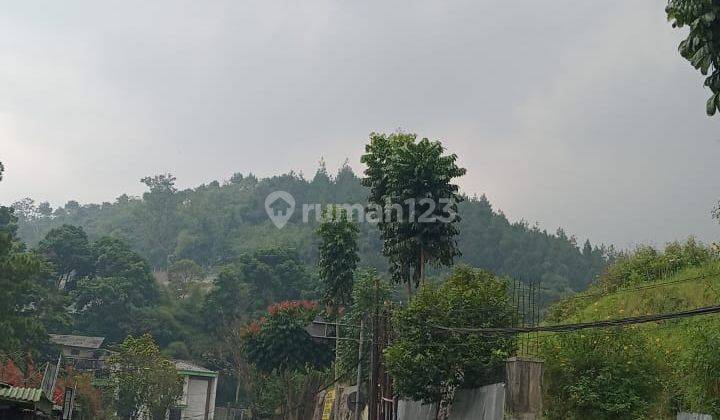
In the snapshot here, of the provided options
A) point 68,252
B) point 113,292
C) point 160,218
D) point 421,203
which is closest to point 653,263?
point 421,203

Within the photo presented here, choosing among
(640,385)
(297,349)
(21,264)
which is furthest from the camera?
(297,349)

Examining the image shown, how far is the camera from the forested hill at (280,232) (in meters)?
134

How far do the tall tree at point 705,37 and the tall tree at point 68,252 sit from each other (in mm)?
96919

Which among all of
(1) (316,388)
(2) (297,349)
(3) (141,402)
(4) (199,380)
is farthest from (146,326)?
(2) (297,349)

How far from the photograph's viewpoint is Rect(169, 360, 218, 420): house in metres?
85.6

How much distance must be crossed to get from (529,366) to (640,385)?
3.40 meters

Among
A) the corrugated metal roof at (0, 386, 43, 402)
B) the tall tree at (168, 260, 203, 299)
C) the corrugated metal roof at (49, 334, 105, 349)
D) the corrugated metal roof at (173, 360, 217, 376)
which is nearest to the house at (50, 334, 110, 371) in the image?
the corrugated metal roof at (49, 334, 105, 349)

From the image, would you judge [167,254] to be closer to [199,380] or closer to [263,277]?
[263,277]

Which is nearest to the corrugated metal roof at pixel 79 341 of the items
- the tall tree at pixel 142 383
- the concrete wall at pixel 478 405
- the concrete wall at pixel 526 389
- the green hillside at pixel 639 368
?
the tall tree at pixel 142 383

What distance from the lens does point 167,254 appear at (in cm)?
16700

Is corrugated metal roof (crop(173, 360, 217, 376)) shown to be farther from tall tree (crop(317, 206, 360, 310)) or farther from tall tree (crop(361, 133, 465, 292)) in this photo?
tall tree (crop(361, 133, 465, 292))

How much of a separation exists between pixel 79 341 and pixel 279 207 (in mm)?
102470

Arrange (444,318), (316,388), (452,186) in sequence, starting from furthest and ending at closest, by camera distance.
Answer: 1. (316,388)
2. (452,186)
3. (444,318)

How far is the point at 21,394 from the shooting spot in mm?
13852
